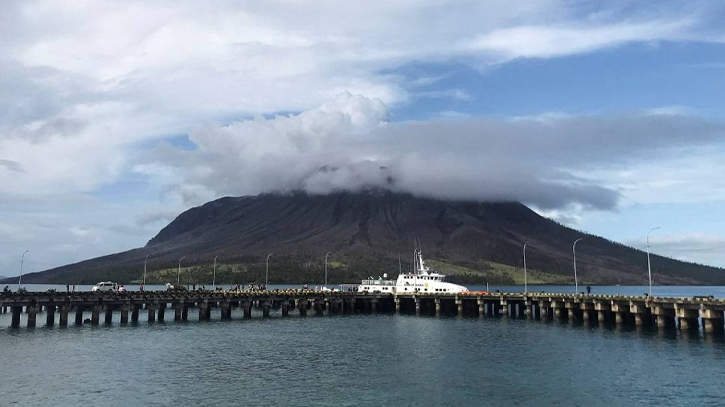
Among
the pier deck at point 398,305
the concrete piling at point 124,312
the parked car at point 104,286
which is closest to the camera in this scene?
the pier deck at point 398,305

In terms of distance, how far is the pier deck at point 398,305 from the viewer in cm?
8785

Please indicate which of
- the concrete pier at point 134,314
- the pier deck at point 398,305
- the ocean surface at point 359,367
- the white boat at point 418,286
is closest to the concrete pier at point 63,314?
the pier deck at point 398,305

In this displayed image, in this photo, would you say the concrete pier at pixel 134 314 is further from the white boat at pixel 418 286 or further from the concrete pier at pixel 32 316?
the white boat at pixel 418 286

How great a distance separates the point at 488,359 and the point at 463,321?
45.3 meters

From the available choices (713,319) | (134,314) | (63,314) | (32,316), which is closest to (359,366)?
(713,319)

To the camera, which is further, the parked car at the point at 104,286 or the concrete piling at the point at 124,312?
the parked car at the point at 104,286

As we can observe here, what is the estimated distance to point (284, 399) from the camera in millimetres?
47594

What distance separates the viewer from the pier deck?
288 ft

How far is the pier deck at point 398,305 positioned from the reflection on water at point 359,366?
13.5 ft

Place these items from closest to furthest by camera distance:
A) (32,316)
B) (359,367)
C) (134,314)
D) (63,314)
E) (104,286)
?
(359,367) → (32,316) → (63,314) → (134,314) → (104,286)

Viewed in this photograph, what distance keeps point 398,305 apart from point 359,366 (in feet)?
234

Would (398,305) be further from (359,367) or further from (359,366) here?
(359,367)

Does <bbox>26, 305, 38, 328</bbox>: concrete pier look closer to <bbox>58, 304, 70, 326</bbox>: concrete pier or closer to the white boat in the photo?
<bbox>58, 304, 70, 326</bbox>: concrete pier

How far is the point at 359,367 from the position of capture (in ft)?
200
